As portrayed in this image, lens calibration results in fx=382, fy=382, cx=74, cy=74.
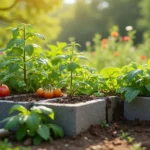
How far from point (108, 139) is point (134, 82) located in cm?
88

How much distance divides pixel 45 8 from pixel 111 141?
42.1 ft

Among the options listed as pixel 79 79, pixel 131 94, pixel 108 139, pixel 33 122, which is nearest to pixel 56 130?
pixel 33 122

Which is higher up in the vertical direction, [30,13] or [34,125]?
[30,13]

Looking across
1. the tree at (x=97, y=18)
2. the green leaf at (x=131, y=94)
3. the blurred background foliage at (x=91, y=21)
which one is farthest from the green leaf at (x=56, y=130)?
the tree at (x=97, y=18)

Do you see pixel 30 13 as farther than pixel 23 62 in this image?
Yes

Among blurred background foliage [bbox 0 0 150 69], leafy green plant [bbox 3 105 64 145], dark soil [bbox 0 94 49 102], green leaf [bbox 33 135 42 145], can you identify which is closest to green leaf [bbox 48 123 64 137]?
leafy green plant [bbox 3 105 64 145]

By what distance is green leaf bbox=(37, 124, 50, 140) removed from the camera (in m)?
3.05

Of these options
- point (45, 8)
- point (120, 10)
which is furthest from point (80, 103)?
point (120, 10)

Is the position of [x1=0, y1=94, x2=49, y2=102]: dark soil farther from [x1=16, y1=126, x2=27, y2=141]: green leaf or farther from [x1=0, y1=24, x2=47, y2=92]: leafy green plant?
[x1=16, y1=126, x2=27, y2=141]: green leaf

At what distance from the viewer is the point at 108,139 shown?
3.33 metres

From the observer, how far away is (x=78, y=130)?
3.37 m

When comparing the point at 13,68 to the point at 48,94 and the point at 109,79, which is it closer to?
the point at 48,94

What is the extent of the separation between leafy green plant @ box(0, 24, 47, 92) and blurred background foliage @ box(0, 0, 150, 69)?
5036 millimetres

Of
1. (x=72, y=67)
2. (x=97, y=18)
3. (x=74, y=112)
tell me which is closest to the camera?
(x=74, y=112)
